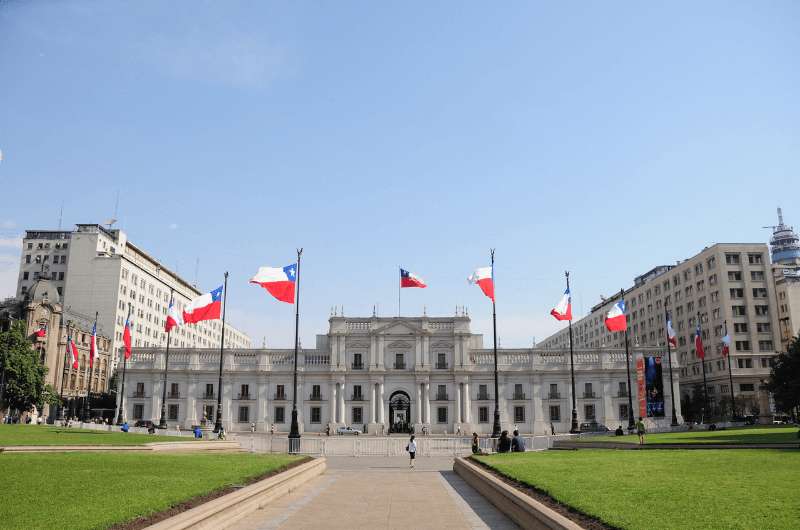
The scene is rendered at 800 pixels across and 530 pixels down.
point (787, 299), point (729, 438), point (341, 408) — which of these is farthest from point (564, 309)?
point (787, 299)

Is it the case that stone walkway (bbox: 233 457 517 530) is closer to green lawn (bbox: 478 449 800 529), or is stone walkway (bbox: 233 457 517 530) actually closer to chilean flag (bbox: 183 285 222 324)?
green lawn (bbox: 478 449 800 529)

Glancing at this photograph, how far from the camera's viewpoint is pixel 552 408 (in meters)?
73.2

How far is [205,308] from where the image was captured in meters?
43.0

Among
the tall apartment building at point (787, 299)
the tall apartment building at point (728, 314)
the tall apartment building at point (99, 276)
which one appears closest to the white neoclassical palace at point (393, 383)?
the tall apartment building at point (728, 314)

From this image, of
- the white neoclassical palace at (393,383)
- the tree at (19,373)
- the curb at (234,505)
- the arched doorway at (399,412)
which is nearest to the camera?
the curb at (234,505)

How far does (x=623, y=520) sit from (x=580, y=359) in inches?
2655

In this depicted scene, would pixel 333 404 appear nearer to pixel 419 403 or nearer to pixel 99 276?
pixel 419 403

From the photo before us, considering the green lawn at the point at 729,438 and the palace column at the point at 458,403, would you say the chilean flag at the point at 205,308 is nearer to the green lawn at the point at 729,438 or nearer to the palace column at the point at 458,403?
the green lawn at the point at 729,438

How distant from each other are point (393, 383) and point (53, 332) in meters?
41.0

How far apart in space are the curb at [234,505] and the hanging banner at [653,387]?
31940 millimetres

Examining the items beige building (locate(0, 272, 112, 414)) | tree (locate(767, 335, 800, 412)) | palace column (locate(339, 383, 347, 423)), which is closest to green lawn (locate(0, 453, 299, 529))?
tree (locate(767, 335, 800, 412))

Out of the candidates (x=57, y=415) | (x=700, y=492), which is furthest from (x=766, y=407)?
(x=57, y=415)

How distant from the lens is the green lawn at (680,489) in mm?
10047

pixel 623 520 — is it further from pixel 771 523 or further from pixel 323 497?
pixel 323 497
